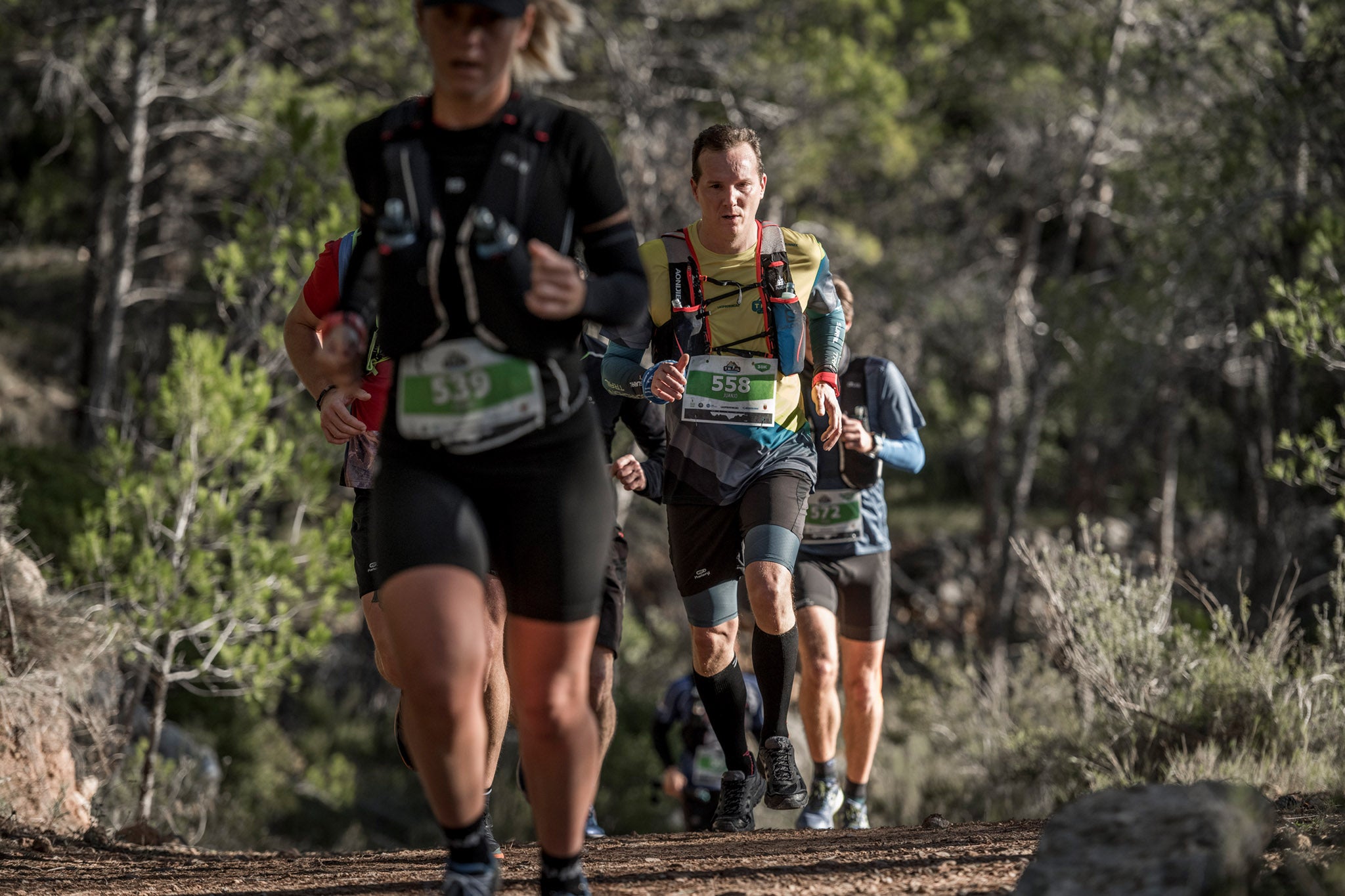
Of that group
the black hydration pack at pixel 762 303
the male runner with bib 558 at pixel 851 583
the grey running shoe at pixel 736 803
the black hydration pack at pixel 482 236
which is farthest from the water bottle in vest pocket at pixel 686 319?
the black hydration pack at pixel 482 236

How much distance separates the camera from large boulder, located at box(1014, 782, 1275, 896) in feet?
8.93

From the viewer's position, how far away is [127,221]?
1302cm

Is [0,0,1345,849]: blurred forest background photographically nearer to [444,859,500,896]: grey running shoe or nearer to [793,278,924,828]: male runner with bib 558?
[793,278,924,828]: male runner with bib 558

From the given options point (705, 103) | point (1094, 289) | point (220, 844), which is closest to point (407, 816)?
point (220, 844)

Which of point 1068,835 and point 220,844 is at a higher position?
point 1068,835

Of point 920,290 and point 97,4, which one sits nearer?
point 97,4

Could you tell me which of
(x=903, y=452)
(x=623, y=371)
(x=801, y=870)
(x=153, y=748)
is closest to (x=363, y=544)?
(x=623, y=371)

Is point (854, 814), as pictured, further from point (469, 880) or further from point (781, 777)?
point (469, 880)

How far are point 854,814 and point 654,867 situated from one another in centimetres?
206

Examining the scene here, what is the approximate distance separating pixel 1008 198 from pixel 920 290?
2.71 metres

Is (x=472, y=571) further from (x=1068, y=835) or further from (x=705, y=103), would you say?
(x=705, y=103)

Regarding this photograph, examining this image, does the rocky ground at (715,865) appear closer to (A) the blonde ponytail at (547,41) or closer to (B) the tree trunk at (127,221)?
(A) the blonde ponytail at (547,41)

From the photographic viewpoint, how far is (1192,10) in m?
14.8

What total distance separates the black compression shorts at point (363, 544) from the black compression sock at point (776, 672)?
4.42 ft
